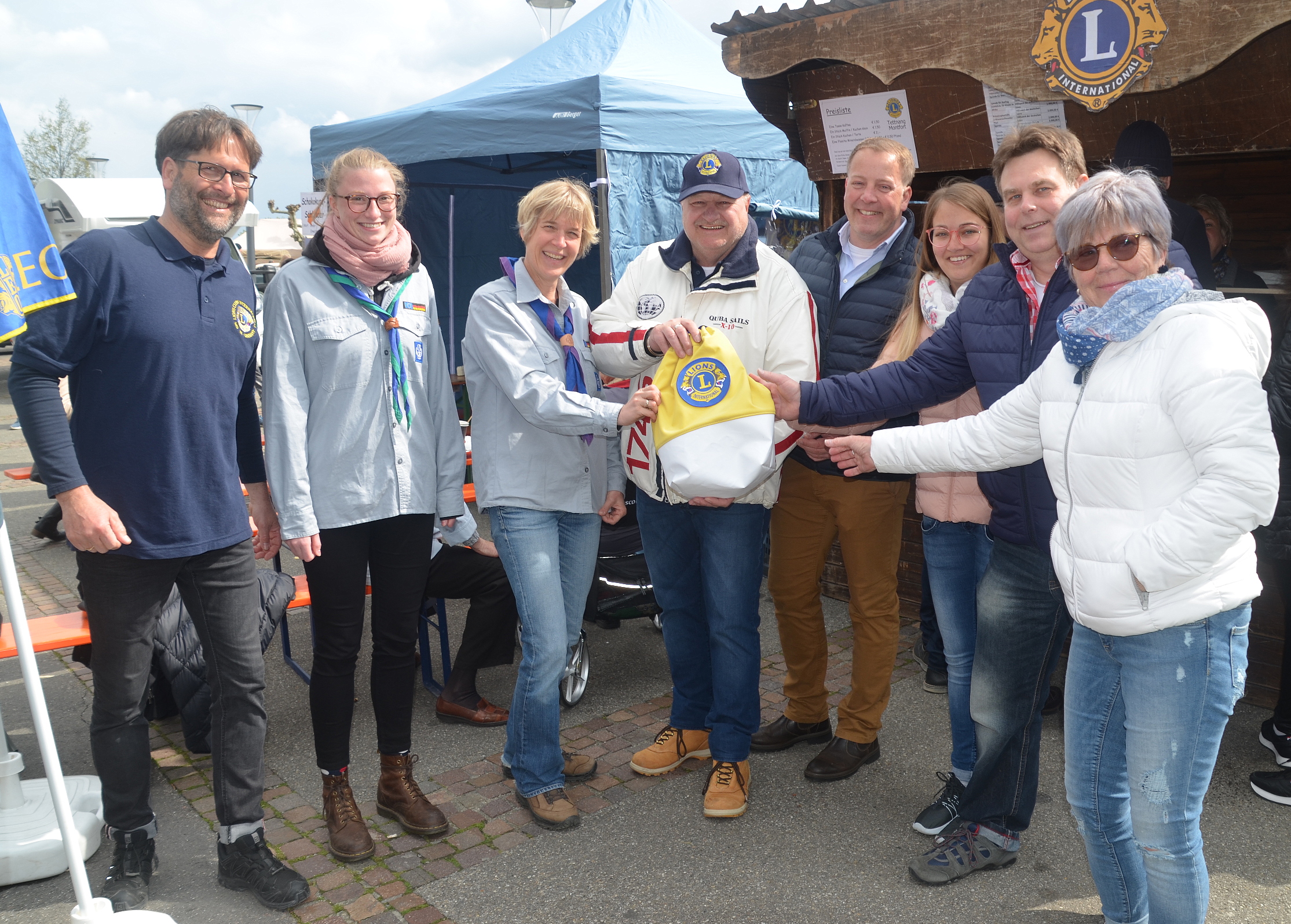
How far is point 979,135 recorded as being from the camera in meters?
5.08

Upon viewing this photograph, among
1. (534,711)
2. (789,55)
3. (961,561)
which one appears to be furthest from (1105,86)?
(534,711)

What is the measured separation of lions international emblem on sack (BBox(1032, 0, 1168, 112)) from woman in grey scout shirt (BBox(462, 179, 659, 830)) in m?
2.19

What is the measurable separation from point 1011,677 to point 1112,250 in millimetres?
1287

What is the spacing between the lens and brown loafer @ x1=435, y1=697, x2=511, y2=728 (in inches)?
160

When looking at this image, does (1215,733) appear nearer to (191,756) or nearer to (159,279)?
(159,279)

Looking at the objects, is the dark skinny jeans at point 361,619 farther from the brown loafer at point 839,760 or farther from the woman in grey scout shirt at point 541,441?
the brown loafer at point 839,760

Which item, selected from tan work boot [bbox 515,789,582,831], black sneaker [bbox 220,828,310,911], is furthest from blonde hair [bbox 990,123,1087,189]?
black sneaker [bbox 220,828,310,911]

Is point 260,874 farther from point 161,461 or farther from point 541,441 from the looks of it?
point 541,441

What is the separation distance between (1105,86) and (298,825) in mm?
4112

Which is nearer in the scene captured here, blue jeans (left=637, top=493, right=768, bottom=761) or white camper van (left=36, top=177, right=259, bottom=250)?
blue jeans (left=637, top=493, right=768, bottom=761)

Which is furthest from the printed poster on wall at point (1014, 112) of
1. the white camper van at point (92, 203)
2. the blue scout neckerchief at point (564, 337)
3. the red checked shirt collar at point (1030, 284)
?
the white camper van at point (92, 203)

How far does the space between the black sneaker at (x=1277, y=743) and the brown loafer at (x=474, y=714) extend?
291 cm

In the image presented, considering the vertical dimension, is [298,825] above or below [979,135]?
below

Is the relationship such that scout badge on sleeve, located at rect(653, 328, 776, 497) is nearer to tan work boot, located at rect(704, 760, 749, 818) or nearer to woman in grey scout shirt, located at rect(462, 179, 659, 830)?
woman in grey scout shirt, located at rect(462, 179, 659, 830)
